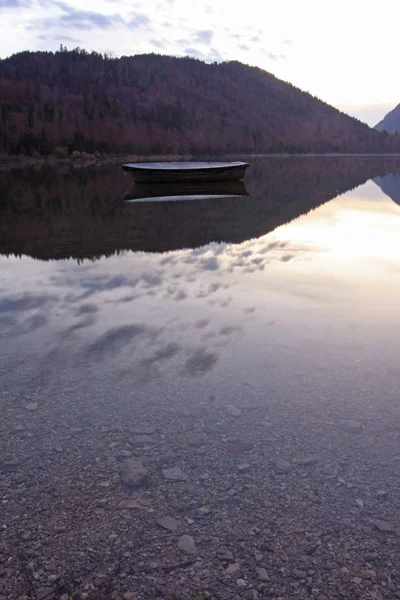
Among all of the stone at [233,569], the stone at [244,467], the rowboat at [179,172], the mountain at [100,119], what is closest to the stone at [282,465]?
the stone at [244,467]

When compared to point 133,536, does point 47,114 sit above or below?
above

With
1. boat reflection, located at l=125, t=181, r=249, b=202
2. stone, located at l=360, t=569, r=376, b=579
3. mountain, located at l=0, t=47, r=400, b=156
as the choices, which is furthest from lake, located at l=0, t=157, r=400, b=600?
mountain, located at l=0, t=47, r=400, b=156

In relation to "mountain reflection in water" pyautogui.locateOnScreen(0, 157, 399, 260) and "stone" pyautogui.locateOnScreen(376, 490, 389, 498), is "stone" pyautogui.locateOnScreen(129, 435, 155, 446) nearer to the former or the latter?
"stone" pyautogui.locateOnScreen(376, 490, 389, 498)

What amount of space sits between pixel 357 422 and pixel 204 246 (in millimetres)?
9492

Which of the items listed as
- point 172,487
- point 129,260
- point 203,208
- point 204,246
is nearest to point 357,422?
point 172,487

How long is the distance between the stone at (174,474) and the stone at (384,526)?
1408 millimetres

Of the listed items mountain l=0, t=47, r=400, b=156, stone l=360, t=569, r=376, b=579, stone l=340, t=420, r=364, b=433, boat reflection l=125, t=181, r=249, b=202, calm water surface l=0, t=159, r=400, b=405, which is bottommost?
stone l=360, t=569, r=376, b=579

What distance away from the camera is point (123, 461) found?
4.02 metres

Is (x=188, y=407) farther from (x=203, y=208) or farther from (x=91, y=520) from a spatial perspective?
(x=203, y=208)

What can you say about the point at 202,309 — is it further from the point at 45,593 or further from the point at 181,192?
the point at 181,192

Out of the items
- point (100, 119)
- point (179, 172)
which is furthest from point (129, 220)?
point (100, 119)

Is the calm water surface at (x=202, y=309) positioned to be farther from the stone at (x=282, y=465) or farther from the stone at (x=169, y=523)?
the stone at (x=169, y=523)

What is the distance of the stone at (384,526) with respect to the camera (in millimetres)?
3316

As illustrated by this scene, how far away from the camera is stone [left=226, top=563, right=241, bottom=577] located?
2977mm
